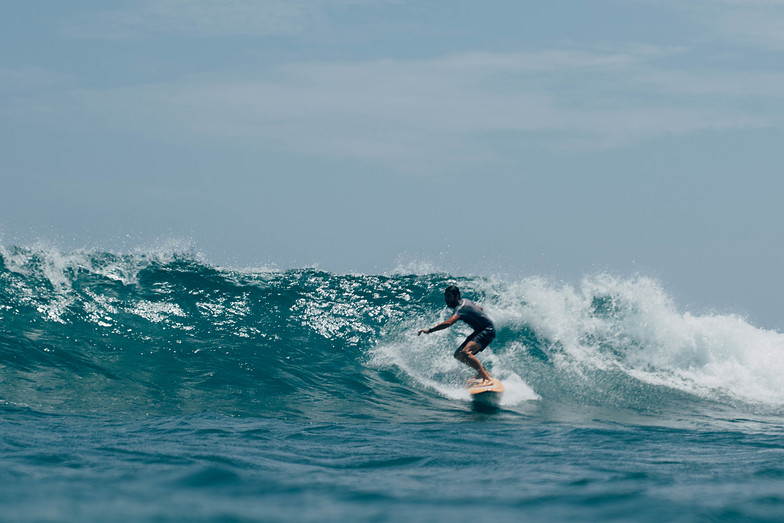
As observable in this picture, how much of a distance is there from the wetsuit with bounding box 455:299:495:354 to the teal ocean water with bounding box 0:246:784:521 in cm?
97

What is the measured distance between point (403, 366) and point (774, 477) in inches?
303

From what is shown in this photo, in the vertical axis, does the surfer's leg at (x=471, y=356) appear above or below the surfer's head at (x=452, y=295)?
below

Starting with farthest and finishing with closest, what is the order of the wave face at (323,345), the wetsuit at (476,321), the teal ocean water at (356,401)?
the wetsuit at (476,321) < the wave face at (323,345) < the teal ocean water at (356,401)

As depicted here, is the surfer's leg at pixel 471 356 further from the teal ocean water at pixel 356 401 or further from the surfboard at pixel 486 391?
the teal ocean water at pixel 356 401

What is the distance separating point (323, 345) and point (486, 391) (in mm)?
4319

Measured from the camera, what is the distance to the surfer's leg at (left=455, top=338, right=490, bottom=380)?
1098cm

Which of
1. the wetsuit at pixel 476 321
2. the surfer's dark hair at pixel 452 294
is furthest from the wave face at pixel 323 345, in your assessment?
the surfer's dark hair at pixel 452 294

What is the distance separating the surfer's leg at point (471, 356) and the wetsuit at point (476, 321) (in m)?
0.04

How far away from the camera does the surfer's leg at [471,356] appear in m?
11.0

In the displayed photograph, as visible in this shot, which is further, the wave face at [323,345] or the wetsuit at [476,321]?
the wetsuit at [476,321]

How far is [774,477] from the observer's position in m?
5.87

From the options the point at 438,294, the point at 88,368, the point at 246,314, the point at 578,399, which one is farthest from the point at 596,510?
the point at 438,294

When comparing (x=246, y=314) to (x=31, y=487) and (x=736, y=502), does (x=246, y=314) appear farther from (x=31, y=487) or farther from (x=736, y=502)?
(x=736, y=502)

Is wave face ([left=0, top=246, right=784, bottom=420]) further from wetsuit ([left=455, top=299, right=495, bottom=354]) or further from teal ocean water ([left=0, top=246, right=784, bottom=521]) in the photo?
wetsuit ([left=455, top=299, right=495, bottom=354])
